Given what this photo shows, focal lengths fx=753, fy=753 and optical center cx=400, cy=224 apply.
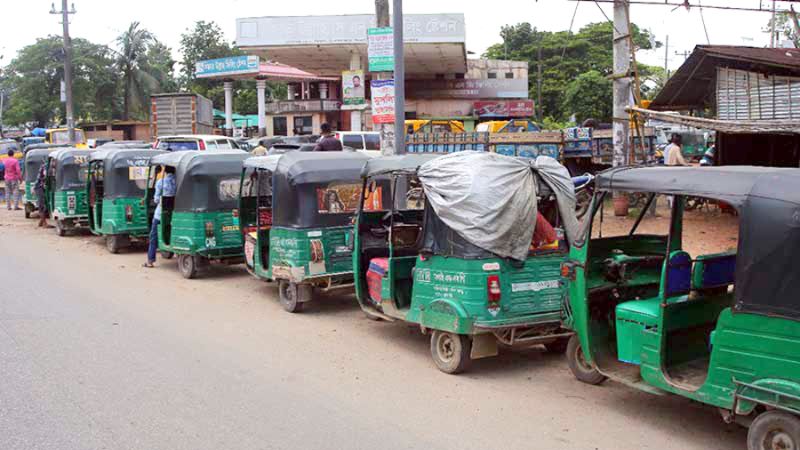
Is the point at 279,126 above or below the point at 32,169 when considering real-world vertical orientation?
above

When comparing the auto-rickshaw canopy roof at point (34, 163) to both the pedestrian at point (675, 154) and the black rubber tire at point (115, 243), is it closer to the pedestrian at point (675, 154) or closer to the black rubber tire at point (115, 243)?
the black rubber tire at point (115, 243)

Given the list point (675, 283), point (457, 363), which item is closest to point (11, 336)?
point (457, 363)

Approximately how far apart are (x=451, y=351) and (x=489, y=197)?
1.53m

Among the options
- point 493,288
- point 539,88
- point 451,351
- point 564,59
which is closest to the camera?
point 493,288

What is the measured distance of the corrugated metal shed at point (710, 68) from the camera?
12547 mm

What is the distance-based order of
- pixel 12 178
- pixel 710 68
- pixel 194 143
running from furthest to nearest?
pixel 12 178, pixel 194 143, pixel 710 68

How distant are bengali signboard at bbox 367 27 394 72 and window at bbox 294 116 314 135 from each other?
39.4 meters

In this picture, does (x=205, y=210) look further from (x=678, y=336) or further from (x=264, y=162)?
(x=678, y=336)

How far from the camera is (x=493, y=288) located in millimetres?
6734

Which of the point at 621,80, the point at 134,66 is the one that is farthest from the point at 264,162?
the point at 134,66

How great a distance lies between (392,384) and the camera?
6816mm

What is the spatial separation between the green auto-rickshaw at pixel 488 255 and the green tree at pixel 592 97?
129ft

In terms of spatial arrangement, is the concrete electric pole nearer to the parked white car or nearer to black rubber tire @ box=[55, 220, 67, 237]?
the parked white car

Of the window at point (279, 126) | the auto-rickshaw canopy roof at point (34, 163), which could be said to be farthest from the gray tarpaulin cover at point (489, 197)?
the window at point (279, 126)
